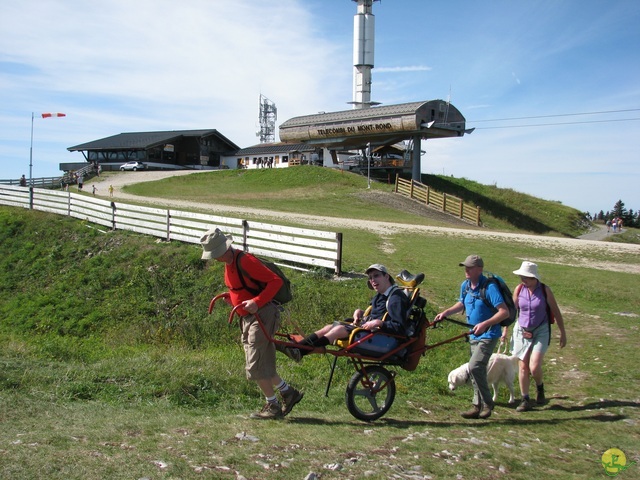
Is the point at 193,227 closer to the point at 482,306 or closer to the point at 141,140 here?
the point at 482,306

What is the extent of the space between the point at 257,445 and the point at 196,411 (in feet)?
5.30

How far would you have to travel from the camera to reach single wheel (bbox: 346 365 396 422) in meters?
5.90

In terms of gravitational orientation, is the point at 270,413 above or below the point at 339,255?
below

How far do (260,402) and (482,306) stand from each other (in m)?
2.80

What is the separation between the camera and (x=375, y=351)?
5977 mm

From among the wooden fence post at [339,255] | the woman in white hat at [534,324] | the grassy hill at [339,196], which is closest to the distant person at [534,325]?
the woman in white hat at [534,324]

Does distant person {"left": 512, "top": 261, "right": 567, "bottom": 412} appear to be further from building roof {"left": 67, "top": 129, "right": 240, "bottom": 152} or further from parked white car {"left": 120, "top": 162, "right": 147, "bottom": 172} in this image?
building roof {"left": 67, "top": 129, "right": 240, "bottom": 152}

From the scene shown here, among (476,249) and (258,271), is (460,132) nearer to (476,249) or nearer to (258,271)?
(476,249)

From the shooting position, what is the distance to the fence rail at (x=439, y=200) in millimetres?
36250

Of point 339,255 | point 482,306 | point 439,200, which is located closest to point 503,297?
point 482,306

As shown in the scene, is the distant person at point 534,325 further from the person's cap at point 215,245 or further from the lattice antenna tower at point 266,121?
the lattice antenna tower at point 266,121

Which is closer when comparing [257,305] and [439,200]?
[257,305]

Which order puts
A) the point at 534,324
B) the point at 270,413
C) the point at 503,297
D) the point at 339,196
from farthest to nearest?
1. the point at 339,196
2. the point at 534,324
3. the point at 503,297
4. the point at 270,413

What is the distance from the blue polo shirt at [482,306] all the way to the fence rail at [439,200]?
29792 millimetres
